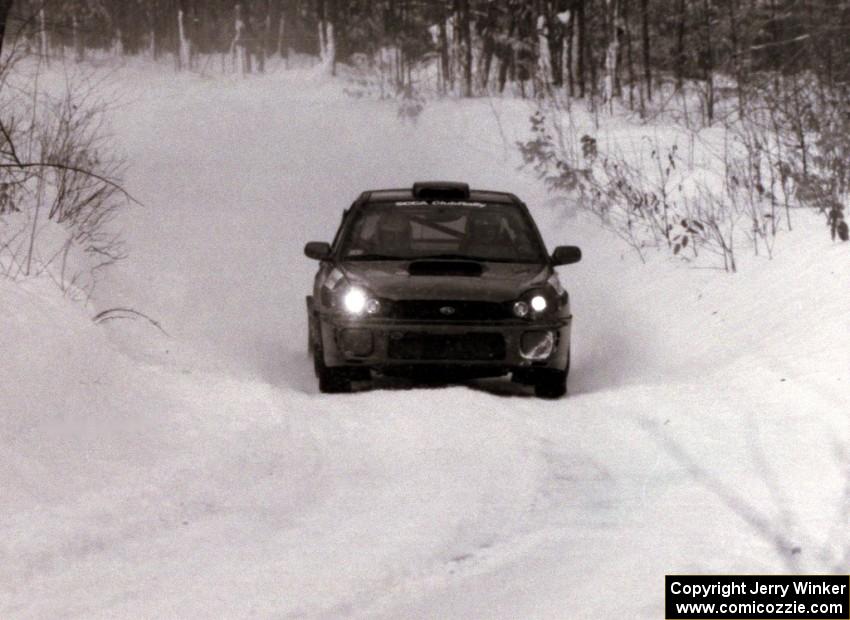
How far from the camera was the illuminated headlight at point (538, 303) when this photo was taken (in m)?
9.22

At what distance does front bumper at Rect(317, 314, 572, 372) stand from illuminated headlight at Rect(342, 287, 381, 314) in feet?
0.24

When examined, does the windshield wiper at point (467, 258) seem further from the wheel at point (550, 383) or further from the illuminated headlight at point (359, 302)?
the wheel at point (550, 383)

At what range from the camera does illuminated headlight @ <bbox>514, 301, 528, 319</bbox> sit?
9.14 m

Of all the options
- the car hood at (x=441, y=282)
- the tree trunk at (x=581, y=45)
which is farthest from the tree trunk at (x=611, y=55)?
the car hood at (x=441, y=282)

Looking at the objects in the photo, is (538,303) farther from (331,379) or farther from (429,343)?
(331,379)

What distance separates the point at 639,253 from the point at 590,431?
8.06 metres

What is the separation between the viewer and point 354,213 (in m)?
10.6

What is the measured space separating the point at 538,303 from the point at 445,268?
77 cm

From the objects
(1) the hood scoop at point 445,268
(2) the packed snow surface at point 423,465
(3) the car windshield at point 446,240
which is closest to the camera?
(2) the packed snow surface at point 423,465

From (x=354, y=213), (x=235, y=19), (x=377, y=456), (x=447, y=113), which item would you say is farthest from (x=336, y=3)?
(x=377, y=456)

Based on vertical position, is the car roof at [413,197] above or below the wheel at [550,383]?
above
